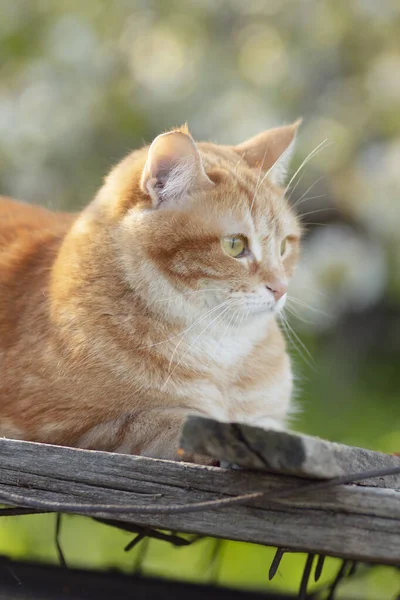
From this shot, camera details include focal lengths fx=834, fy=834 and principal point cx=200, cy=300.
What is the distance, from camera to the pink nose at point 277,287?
174 cm

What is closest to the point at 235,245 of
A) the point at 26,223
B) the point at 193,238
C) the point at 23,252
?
the point at 193,238

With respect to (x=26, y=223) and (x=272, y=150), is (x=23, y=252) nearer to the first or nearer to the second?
(x=26, y=223)

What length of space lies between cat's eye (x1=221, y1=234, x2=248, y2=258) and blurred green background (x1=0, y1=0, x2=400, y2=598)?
2.35 m

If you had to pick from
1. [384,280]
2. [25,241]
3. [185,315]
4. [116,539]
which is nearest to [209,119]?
[384,280]

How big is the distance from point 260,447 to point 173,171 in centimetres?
78

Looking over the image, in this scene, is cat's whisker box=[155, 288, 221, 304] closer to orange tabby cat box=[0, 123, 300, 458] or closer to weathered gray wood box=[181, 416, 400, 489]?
orange tabby cat box=[0, 123, 300, 458]

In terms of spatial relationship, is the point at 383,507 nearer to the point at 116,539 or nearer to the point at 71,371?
the point at 71,371

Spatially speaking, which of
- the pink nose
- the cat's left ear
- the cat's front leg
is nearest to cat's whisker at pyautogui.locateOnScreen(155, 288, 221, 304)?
the pink nose

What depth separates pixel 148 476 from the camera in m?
1.28

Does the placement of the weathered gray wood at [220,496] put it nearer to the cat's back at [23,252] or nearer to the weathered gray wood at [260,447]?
the weathered gray wood at [260,447]

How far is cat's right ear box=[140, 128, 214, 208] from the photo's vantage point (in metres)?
1.67

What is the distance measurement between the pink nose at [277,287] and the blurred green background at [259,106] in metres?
2.30

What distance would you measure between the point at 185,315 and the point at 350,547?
0.69m

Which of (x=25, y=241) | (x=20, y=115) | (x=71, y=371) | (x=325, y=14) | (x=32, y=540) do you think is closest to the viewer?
(x=71, y=371)
